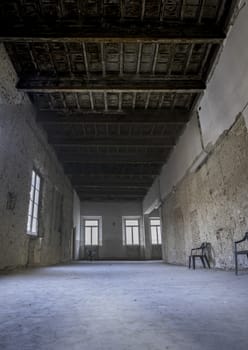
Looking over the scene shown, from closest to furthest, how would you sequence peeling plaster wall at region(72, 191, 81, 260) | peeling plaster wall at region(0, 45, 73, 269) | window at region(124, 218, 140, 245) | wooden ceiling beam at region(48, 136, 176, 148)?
peeling plaster wall at region(0, 45, 73, 269) < wooden ceiling beam at region(48, 136, 176, 148) < peeling plaster wall at region(72, 191, 81, 260) < window at region(124, 218, 140, 245)

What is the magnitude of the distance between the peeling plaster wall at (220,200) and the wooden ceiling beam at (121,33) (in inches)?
64.7

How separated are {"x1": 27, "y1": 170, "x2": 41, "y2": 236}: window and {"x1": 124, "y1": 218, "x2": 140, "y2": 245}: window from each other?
1019cm

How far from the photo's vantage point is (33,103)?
21.5 feet

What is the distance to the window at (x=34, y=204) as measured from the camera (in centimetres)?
683

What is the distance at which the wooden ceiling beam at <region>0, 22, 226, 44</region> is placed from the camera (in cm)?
431

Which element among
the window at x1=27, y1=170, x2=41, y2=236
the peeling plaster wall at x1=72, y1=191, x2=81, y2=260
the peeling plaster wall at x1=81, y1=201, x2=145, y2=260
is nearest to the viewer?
the window at x1=27, y1=170, x2=41, y2=236

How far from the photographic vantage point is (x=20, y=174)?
5652mm

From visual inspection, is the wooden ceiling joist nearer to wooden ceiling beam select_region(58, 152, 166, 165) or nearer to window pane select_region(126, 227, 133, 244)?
wooden ceiling beam select_region(58, 152, 166, 165)

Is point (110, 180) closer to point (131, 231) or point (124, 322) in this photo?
point (131, 231)

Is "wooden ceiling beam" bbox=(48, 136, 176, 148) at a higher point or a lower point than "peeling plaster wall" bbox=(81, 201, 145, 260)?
higher

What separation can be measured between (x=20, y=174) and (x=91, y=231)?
1171 cm

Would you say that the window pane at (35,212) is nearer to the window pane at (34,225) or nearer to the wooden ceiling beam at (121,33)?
the window pane at (34,225)

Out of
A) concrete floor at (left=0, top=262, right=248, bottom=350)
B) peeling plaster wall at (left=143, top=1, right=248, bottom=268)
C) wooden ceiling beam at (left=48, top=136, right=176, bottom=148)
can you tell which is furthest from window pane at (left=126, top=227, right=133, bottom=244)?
concrete floor at (left=0, top=262, right=248, bottom=350)

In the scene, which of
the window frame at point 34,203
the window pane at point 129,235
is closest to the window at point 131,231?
the window pane at point 129,235
